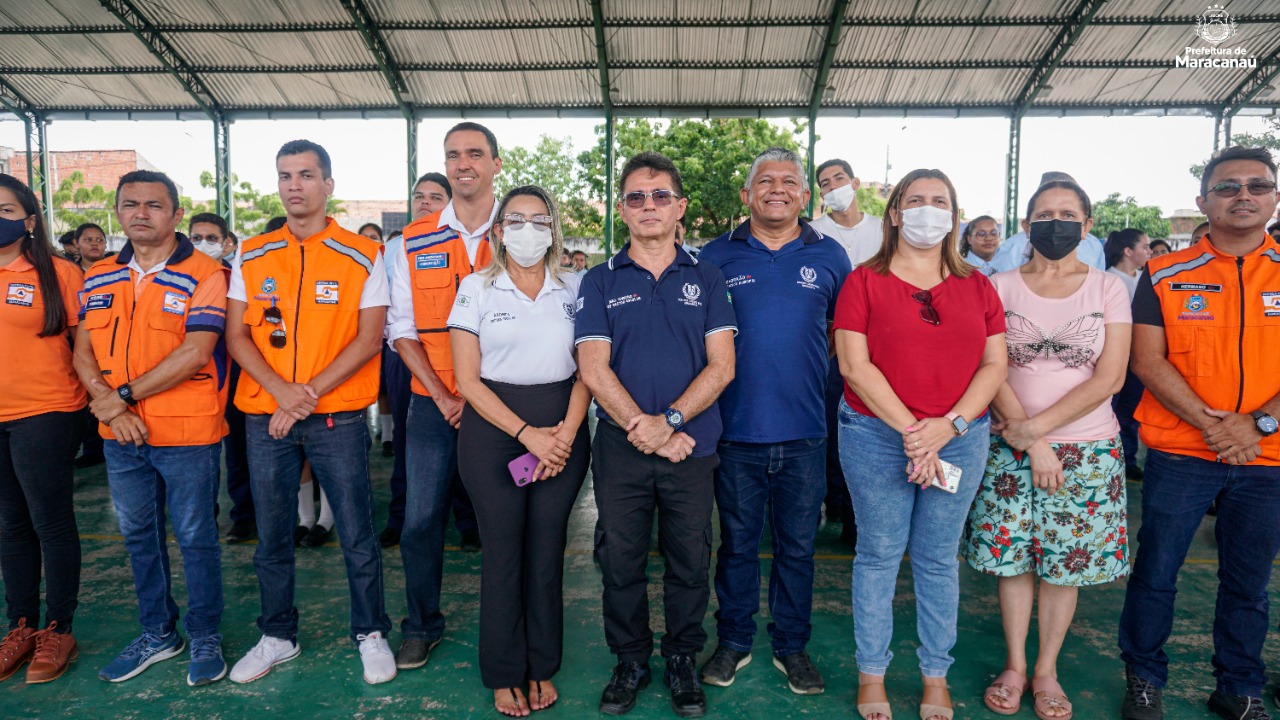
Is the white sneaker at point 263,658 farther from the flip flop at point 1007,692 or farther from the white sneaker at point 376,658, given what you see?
the flip flop at point 1007,692

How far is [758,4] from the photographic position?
10.7m

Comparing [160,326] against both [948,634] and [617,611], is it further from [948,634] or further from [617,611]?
[948,634]

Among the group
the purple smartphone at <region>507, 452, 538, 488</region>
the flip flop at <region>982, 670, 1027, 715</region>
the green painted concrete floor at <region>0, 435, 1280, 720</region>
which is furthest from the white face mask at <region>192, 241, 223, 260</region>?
the flip flop at <region>982, 670, 1027, 715</region>

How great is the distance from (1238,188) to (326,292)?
10.7 ft

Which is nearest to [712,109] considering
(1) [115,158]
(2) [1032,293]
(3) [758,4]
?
(3) [758,4]

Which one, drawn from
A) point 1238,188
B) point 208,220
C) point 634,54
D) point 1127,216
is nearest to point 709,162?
point 634,54

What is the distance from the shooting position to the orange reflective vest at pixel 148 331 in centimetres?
272

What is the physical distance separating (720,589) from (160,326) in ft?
7.75

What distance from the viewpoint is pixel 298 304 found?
272cm

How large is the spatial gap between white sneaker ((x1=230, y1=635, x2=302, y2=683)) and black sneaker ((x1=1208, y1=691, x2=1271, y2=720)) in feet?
11.3

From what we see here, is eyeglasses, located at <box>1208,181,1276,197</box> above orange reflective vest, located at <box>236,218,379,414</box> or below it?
above

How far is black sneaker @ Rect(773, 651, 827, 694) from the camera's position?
105 inches

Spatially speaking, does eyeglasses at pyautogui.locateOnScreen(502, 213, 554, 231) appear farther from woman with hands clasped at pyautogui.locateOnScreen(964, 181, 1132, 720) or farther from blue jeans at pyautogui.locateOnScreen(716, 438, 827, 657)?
woman with hands clasped at pyautogui.locateOnScreen(964, 181, 1132, 720)

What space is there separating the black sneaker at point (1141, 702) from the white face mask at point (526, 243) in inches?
102
